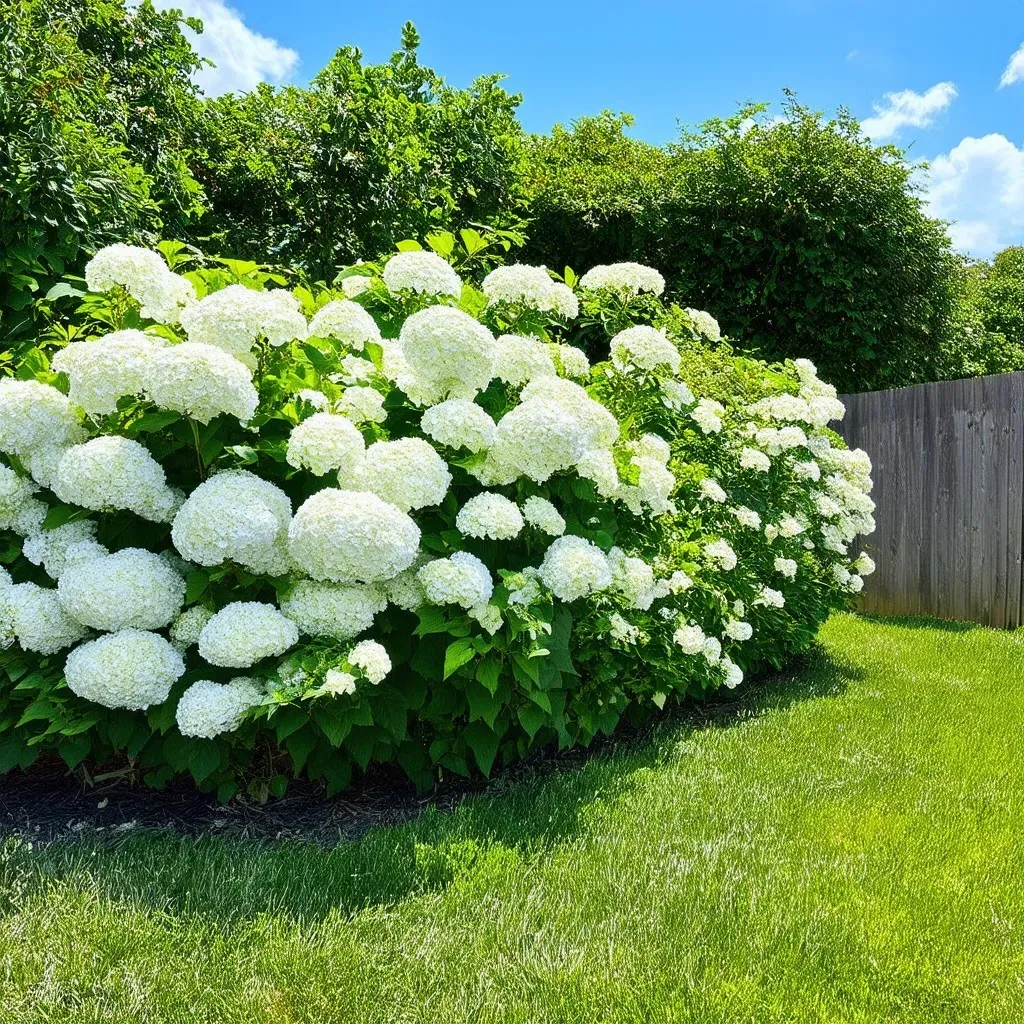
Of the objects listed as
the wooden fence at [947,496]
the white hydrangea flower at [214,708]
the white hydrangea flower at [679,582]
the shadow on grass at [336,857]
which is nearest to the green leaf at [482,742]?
the shadow on grass at [336,857]

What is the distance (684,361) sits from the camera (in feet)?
17.6

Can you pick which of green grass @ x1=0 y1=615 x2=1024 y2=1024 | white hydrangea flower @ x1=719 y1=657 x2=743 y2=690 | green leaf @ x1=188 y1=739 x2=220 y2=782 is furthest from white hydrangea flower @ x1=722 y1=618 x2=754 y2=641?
green leaf @ x1=188 y1=739 x2=220 y2=782

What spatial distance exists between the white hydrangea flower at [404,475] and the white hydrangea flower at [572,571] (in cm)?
46

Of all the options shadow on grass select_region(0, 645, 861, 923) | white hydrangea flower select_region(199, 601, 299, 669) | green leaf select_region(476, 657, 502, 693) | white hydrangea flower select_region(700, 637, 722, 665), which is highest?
white hydrangea flower select_region(199, 601, 299, 669)

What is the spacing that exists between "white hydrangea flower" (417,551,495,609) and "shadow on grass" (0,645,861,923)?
760 millimetres

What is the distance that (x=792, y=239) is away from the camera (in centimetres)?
849

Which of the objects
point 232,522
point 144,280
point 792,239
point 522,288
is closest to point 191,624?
point 232,522

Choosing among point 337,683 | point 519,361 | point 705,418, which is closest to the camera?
point 337,683

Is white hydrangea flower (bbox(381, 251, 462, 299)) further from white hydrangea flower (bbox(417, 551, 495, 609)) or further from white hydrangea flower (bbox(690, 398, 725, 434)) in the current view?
white hydrangea flower (bbox(690, 398, 725, 434))

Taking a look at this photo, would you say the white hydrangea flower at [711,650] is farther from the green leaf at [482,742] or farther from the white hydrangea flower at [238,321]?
the white hydrangea flower at [238,321]

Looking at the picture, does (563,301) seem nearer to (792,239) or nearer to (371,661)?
(371,661)

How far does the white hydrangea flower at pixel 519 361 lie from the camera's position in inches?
128

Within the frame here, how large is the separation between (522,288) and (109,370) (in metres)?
1.58

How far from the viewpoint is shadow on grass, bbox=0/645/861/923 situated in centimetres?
244
